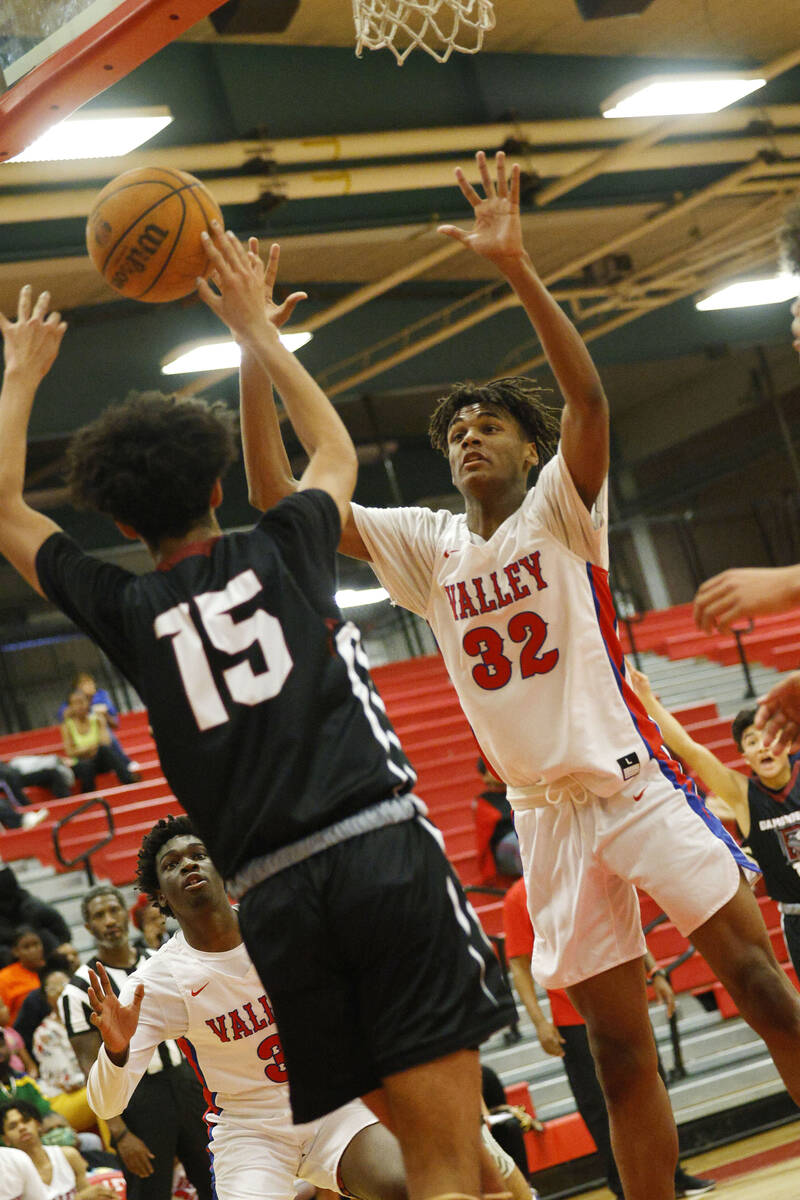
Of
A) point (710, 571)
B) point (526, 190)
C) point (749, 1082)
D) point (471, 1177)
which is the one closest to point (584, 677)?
point (471, 1177)

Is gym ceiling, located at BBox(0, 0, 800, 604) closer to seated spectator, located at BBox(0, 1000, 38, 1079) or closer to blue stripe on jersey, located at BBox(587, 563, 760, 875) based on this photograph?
seated spectator, located at BBox(0, 1000, 38, 1079)

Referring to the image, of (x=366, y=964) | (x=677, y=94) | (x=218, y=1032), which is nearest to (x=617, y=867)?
(x=366, y=964)

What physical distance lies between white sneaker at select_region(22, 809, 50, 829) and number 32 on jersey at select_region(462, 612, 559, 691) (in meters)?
8.34

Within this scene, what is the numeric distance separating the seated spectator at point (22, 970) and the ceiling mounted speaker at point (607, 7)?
6981mm

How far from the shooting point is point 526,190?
11.4 meters

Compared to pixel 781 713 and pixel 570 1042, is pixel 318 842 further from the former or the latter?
pixel 570 1042

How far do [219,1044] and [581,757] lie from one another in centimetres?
170

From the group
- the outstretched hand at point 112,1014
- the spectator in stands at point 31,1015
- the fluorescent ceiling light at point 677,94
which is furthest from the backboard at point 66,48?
the fluorescent ceiling light at point 677,94

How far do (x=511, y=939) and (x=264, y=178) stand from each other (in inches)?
231

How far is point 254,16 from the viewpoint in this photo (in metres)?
8.20

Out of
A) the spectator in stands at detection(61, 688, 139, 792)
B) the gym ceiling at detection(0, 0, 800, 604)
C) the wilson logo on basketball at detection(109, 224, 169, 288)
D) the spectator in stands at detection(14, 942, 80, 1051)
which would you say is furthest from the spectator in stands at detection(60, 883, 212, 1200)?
the spectator in stands at detection(61, 688, 139, 792)

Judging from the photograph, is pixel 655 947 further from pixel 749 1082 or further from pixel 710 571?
pixel 710 571

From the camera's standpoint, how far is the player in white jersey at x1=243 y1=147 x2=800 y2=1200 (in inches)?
144

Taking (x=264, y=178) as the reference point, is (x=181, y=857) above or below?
below
